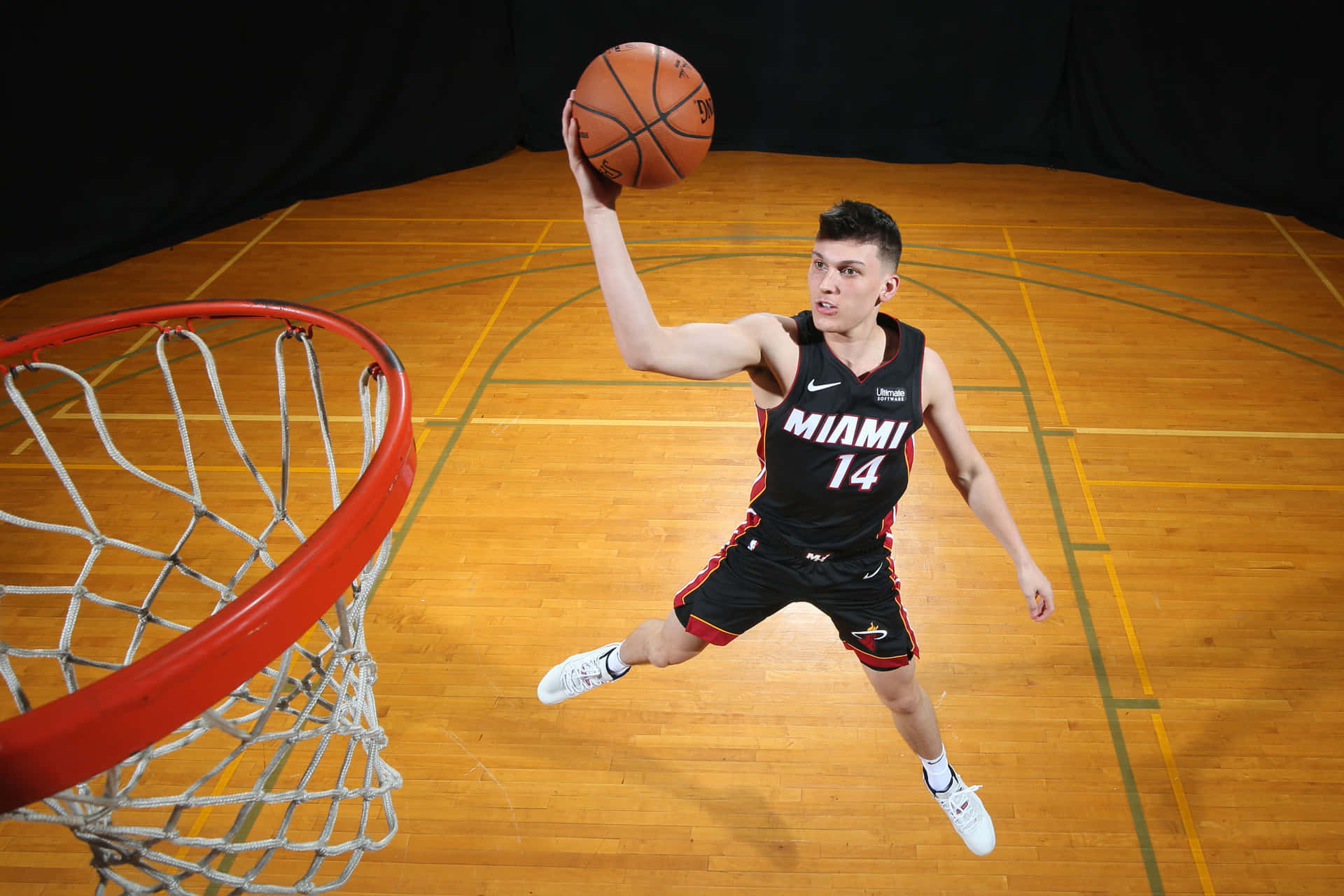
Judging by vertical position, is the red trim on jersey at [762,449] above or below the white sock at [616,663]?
above

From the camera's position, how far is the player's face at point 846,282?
247cm

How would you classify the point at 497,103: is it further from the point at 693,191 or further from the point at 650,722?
the point at 650,722

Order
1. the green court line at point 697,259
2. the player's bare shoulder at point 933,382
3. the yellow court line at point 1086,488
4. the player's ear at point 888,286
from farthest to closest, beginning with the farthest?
1. the green court line at point 697,259
2. the yellow court line at point 1086,488
3. the player's bare shoulder at point 933,382
4. the player's ear at point 888,286

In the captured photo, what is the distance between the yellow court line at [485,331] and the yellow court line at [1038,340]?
386 centimetres

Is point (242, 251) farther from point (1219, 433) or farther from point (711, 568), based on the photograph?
point (1219, 433)

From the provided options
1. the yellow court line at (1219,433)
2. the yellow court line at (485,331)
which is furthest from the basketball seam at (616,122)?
the yellow court line at (1219,433)

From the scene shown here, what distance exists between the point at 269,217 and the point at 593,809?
781cm

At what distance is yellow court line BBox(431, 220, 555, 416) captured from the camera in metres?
5.89

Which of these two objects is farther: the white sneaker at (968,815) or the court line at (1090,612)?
the court line at (1090,612)

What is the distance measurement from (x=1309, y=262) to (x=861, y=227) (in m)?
7.17

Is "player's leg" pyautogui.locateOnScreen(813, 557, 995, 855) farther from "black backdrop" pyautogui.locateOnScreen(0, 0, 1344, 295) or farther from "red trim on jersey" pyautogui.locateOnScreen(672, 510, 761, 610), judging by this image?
"black backdrop" pyautogui.locateOnScreen(0, 0, 1344, 295)

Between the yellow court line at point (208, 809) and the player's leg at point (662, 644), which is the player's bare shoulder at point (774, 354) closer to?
the player's leg at point (662, 644)

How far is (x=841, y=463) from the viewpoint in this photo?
2695mm

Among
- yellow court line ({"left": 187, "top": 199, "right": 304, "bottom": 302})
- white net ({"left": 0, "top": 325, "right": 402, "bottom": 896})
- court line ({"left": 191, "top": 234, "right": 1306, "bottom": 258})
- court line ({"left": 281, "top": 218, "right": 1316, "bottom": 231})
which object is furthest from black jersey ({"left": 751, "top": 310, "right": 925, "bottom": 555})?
yellow court line ({"left": 187, "top": 199, "right": 304, "bottom": 302})
